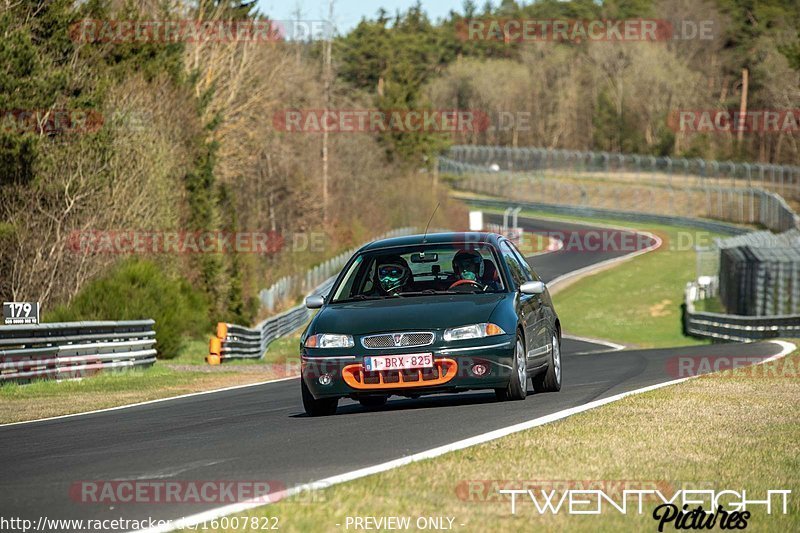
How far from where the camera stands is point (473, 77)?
146125 millimetres

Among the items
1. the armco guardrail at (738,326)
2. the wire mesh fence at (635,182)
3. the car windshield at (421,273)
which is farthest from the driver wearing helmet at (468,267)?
the wire mesh fence at (635,182)

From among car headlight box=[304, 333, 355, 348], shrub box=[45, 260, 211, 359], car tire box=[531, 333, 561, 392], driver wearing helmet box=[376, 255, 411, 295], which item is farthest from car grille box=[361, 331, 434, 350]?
shrub box=[45, 260, 211, 359]

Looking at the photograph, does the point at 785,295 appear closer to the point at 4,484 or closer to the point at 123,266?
the point at 123,266

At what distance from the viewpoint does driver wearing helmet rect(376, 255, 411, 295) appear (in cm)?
1299

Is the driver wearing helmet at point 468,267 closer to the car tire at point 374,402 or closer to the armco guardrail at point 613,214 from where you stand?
the car tire at point 374,402


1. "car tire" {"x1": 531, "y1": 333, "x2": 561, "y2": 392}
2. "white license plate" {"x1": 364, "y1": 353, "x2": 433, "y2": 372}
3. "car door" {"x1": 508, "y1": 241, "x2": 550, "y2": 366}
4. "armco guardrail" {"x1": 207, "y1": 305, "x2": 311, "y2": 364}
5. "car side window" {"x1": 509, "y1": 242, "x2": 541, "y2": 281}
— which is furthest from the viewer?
"armco guardrail" {"x1": 207, "y1": 305, "x2": 311, "y2": 364}

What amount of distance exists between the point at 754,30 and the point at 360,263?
119 metres

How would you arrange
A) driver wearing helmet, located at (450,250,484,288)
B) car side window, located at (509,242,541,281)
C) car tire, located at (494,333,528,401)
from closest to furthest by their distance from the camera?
car tire, located at (494,333,528,401), driver wearing helmet, located at (450,250,484,288), car side window, located at (509,242,541,281)

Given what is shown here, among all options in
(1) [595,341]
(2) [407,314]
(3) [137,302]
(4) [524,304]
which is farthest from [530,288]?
(1) [595,341]

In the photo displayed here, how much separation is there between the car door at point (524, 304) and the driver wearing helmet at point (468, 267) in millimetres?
291

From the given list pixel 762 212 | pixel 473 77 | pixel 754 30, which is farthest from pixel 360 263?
pixel 473 77

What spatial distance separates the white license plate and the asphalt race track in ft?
1.34

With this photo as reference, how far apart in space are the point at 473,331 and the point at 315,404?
1.63 metres

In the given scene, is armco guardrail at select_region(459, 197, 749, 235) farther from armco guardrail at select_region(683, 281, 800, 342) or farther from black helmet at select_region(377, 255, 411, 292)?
black helmet at select_region(377, 255, 411, 292)
